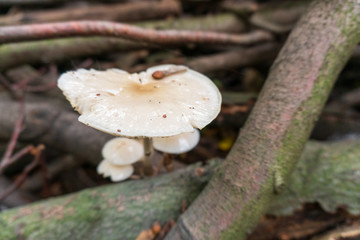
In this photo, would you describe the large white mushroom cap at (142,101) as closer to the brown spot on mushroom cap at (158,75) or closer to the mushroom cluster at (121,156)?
the brown spot on mushroom cap at (158,75)

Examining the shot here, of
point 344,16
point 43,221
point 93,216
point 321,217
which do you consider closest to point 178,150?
point 93,216

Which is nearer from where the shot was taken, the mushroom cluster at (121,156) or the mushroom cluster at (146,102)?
the mushroom cluster at (146,102)

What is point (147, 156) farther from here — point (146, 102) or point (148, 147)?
point (146, 102)

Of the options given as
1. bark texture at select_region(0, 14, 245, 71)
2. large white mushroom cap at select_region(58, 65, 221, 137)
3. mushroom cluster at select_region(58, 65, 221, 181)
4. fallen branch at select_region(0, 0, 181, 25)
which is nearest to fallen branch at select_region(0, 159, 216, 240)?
mushroom cluster at select_region(58, 65, 221, 181)

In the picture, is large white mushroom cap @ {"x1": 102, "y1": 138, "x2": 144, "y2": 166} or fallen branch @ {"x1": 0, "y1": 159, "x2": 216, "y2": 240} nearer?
fallen branch @ {"x1": 0, "y1": 159, "x2": 216, "y2": 240}

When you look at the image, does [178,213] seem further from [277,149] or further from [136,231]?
[277,149]

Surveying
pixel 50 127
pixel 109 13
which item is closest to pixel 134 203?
pixel 50 127

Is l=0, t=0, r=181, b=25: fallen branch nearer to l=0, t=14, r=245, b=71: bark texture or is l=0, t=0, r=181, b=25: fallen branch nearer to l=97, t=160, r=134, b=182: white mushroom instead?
l=0, t=14, r=245, b=71: bark texture

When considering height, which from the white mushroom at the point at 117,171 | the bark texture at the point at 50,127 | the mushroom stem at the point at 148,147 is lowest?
the bark texture at the point at 50,127

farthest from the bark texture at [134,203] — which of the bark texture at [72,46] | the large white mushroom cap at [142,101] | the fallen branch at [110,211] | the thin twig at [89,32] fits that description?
the bark texture at [72,46]
